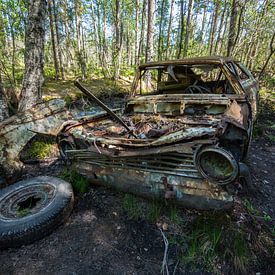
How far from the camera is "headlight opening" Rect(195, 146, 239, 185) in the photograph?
71.3 inches

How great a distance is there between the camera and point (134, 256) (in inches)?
80.5

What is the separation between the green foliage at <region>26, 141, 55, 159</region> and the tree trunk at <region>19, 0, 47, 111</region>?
0.80 m

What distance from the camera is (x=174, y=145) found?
6.72 ft

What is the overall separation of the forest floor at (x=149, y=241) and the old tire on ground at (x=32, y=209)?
5.6 inches

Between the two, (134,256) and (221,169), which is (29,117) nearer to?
(134,256)

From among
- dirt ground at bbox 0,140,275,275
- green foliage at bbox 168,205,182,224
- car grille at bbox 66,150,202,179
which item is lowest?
dirt ground at bbox 0,140,275,275

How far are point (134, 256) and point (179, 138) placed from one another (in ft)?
4.10

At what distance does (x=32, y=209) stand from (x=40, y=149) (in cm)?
223

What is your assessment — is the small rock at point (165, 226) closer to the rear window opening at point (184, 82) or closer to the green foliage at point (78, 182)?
the green foliage at point (78, 182)

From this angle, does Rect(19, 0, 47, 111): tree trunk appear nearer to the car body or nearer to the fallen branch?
the car body

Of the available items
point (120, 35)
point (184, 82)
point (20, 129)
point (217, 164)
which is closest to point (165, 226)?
point (217, 164)

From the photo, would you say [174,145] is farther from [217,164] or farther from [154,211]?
[154,211]

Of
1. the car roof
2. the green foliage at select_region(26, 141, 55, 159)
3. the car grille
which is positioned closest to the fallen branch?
the car grille

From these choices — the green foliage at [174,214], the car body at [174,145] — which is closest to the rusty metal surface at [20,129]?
the car body at [174,145]
